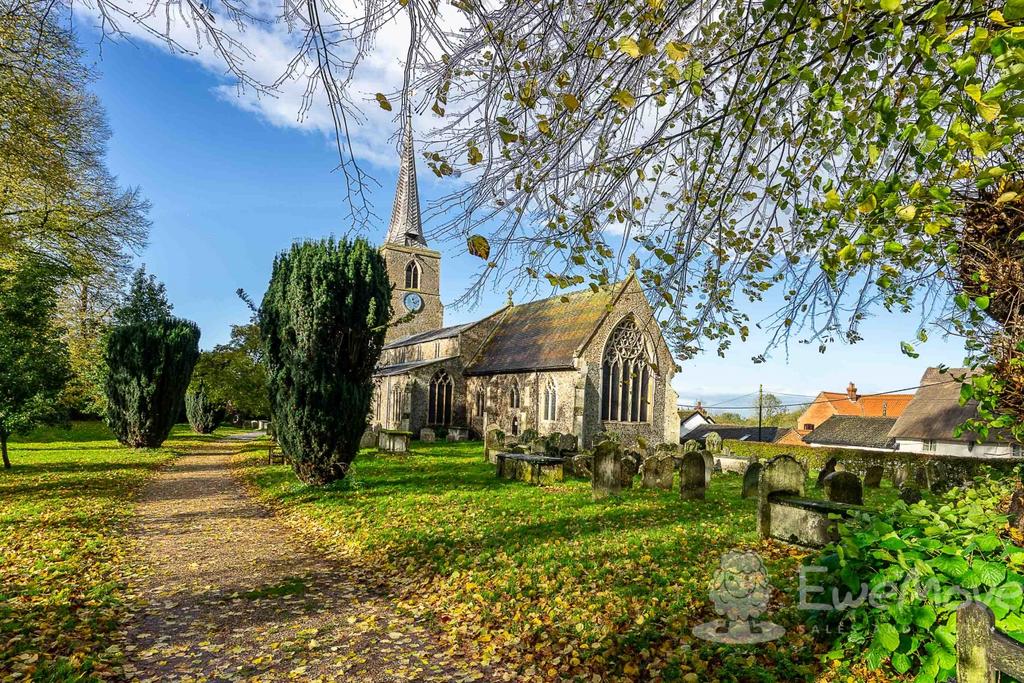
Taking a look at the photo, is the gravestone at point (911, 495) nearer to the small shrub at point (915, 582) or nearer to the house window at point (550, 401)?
the small shrub at point (915, 582)

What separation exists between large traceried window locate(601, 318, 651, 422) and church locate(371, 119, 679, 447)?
0.17ft

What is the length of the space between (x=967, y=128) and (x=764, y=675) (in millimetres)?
3740

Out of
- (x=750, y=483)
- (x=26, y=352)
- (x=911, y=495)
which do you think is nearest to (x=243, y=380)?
(x=26, y=352)

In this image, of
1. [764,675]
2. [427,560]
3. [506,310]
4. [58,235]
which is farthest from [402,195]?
[764,675]

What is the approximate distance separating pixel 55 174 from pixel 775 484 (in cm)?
1620

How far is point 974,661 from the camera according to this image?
103 inches

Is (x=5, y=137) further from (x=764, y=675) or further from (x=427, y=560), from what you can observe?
(x=764, y=675)

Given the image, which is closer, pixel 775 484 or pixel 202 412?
pixel 775 484

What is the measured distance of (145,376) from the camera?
21.6 m

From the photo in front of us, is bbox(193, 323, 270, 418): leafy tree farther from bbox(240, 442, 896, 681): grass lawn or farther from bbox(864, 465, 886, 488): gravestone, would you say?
bbox(864, 465, 886, 488): gravestone

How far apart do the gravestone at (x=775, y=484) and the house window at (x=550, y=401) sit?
1985cm

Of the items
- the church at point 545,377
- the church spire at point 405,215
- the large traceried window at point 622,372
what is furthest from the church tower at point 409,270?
the large traceried window at point 622,372

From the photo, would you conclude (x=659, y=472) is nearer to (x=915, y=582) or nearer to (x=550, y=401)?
(x=915, y=582)

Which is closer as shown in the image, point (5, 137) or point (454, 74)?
point (454, 74)
